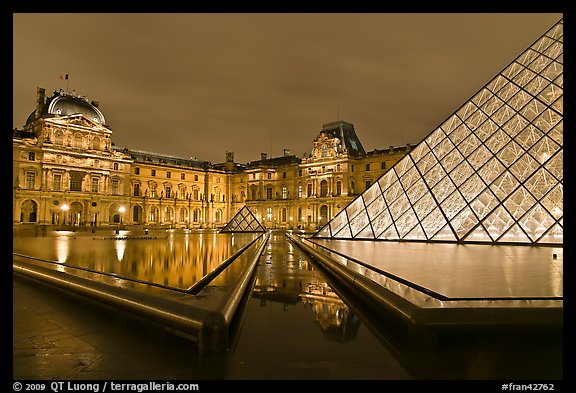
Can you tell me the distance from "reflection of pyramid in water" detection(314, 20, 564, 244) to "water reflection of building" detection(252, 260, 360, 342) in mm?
9489

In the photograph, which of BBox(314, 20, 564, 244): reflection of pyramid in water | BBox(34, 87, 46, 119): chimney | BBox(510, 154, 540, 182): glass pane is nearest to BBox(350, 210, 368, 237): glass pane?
BBox(314, 20, 564, 244): reflection of pyramid in water

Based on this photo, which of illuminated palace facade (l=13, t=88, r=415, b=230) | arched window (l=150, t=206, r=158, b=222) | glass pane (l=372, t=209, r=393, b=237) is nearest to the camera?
glass pane (l=372, t=209, r=393, b=237)

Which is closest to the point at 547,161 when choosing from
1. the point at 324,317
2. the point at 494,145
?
the point at 494,145

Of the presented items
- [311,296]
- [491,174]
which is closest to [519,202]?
[491,174]

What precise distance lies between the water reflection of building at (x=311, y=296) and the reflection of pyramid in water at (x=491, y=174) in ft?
31.1

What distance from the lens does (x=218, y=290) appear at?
13.4 feet

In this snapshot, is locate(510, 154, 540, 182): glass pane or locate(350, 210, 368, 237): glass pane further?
locate(350, 210, 368, 237): glass pane

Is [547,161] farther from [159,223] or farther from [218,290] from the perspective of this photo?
[159,223]

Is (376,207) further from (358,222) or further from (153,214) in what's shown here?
(153,214)

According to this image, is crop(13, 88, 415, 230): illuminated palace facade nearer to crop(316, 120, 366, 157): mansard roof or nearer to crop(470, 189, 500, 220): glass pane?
crop(316, 120, 366, 157): mansard roof

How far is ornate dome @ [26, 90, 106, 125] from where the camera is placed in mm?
40156

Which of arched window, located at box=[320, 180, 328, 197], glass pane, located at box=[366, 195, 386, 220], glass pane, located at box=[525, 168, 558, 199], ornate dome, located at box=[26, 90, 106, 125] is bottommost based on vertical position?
glass pane, located at box=[366, 195, 386, 220]

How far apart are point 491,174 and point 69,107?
42.3m
